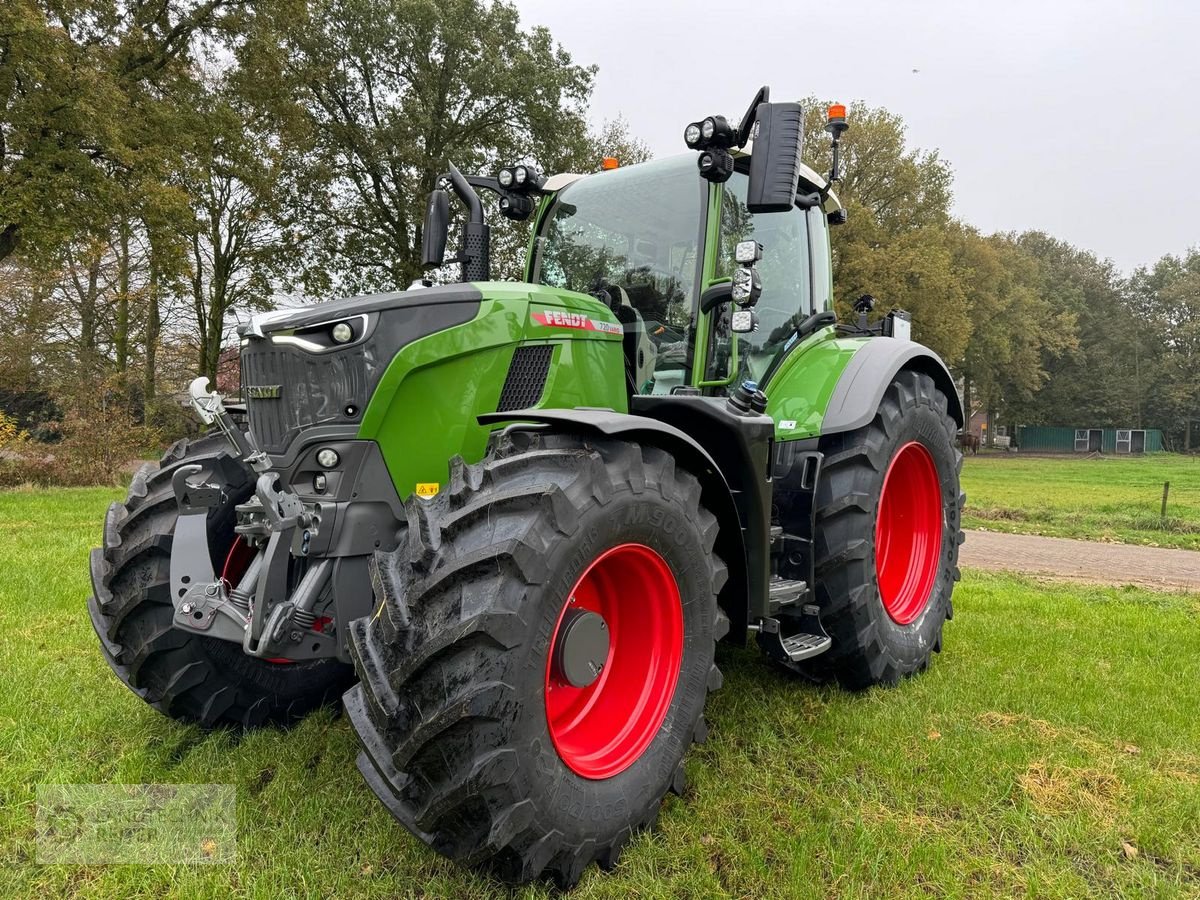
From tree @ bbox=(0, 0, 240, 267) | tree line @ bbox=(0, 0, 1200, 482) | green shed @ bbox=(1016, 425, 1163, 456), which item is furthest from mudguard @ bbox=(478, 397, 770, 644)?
green shed @ bbox=(1016, 425, 1163, 456)

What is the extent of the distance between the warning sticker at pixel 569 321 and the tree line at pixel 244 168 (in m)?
11.3

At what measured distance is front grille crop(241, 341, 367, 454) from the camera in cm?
249

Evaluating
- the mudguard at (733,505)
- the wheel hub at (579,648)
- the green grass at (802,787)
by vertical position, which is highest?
the mudguard at (733,505)

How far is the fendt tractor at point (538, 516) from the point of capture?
202cm

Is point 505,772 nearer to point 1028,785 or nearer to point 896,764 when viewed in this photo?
point 896,764

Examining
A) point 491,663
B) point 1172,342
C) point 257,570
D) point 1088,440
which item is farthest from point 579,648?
point 1172,342

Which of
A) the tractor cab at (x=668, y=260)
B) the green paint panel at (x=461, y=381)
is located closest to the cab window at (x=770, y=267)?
the tractor cab at (x=668, y=260)

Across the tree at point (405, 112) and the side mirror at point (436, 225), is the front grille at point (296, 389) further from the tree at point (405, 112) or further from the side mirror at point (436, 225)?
the tree at point (405, 112)

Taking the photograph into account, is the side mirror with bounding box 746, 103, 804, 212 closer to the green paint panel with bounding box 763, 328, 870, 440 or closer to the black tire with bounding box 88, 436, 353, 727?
the green paint panel with bounding box 763, 328, 870, 440

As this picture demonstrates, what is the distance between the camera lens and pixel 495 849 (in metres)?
1.99

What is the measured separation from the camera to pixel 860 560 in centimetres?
354

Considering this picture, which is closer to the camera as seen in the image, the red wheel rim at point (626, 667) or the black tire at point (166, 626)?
the red wheel rim at point (626, 667)

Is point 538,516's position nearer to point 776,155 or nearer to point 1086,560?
point 776,155

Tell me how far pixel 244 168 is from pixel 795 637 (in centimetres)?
1562
